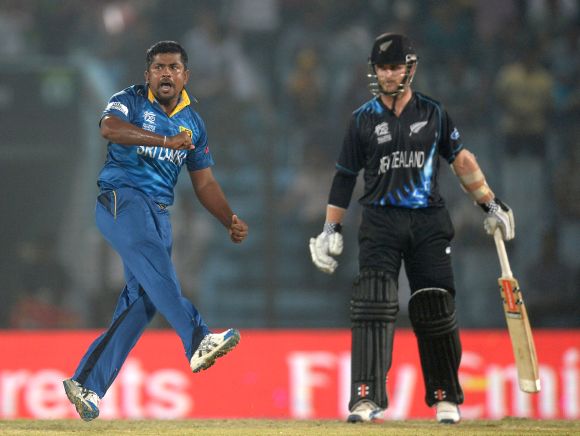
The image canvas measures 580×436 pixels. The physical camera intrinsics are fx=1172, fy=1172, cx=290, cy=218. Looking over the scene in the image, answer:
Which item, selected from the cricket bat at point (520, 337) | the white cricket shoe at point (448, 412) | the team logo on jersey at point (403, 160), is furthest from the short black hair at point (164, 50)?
the white cricket shoe at point (448, 412)

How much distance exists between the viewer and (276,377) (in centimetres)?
893

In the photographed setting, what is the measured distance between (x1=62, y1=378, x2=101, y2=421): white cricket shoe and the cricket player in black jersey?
1196mm

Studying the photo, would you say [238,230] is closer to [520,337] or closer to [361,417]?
[361,417]

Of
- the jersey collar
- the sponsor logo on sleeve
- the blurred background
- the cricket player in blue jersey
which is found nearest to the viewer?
the cricket player in blue jersey

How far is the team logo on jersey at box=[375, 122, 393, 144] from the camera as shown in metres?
5.54

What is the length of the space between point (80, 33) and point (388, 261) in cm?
662

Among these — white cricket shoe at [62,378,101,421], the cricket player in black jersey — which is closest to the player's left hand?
the cricket player in black jersey

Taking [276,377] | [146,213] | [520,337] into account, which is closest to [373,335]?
[520,337]

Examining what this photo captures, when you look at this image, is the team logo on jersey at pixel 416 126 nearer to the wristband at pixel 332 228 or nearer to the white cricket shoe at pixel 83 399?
the wristband at pixel 332 228

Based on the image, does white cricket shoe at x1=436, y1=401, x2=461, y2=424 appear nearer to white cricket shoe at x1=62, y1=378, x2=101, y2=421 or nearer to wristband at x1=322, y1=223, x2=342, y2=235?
wristband at x1=322, y1=223, x2=342, y2=235

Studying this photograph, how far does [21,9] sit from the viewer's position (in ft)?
37.7

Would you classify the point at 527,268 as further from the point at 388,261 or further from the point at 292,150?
the point at 388,261

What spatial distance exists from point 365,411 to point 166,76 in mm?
1800

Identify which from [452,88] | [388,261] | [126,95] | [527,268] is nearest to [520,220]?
[527,268]
